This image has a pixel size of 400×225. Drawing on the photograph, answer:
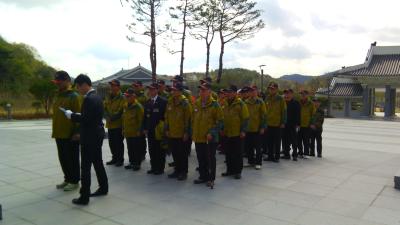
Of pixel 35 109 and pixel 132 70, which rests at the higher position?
pixel 132 70

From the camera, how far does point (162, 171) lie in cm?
666

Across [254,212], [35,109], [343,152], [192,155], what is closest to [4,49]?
[35,109]

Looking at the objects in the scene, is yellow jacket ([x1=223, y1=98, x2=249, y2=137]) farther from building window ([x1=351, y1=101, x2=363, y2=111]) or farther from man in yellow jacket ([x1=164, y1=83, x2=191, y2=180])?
building window ([x1=351, y1=101, x2=363, y2=111])

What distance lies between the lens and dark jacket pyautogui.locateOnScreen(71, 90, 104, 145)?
15.3ft

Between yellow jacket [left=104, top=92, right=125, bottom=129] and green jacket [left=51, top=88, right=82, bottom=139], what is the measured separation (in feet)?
5.62

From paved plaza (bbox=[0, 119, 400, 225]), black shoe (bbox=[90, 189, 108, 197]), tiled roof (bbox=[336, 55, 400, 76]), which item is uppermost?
tiled roof (bbox=[336, 55, 400, 76])

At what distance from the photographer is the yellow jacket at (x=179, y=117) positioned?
6043 millimetres

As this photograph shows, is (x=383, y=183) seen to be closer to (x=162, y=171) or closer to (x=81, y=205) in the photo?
(x=162, y=171)

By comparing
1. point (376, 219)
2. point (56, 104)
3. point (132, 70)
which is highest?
point (132, 70)

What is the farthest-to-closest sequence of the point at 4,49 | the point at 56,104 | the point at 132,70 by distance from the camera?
the point at 132,70
the point at 4,49
the point at 56,104

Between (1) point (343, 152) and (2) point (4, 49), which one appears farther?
(2) point (4, 49)

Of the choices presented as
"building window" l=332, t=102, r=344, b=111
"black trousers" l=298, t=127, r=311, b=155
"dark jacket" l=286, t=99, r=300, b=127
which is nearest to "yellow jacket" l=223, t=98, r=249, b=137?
"dark jacket" l=286, t=99, r=300, b=127

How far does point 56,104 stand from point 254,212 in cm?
322

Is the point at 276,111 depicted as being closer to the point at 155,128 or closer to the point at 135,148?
the point at 155,128
